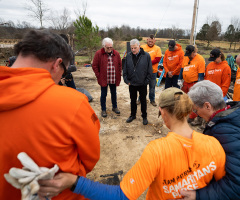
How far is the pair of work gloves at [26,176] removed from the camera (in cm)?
73

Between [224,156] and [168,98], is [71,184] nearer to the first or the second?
[168,98]

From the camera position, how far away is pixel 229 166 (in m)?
1.05

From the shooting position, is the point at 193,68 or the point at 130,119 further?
the point at 130,119

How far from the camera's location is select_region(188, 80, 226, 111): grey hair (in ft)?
4.84

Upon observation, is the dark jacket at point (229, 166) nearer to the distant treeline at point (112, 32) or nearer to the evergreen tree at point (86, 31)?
the distant treeline at point (112, 32)

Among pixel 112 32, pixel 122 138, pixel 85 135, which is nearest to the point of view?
pixel 85 135

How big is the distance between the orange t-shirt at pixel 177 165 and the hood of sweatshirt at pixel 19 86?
79 cm

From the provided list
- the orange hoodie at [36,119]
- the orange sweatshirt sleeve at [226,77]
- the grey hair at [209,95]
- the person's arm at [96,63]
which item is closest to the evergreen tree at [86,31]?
the person's arm at [96,63]

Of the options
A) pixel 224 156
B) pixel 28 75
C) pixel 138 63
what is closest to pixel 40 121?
pixel 28 75

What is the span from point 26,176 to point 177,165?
0.92m

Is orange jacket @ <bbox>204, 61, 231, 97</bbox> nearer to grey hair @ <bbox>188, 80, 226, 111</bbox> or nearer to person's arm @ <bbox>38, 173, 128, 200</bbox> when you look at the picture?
grey hair @ <bbox>188, 80, 226, 111</bbox>

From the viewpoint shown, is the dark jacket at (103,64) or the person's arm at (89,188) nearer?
the person's arm at (89,188)

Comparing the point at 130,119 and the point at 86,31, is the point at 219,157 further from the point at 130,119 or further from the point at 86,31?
the point at 86,31

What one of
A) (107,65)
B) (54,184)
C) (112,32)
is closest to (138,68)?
(107,65)
